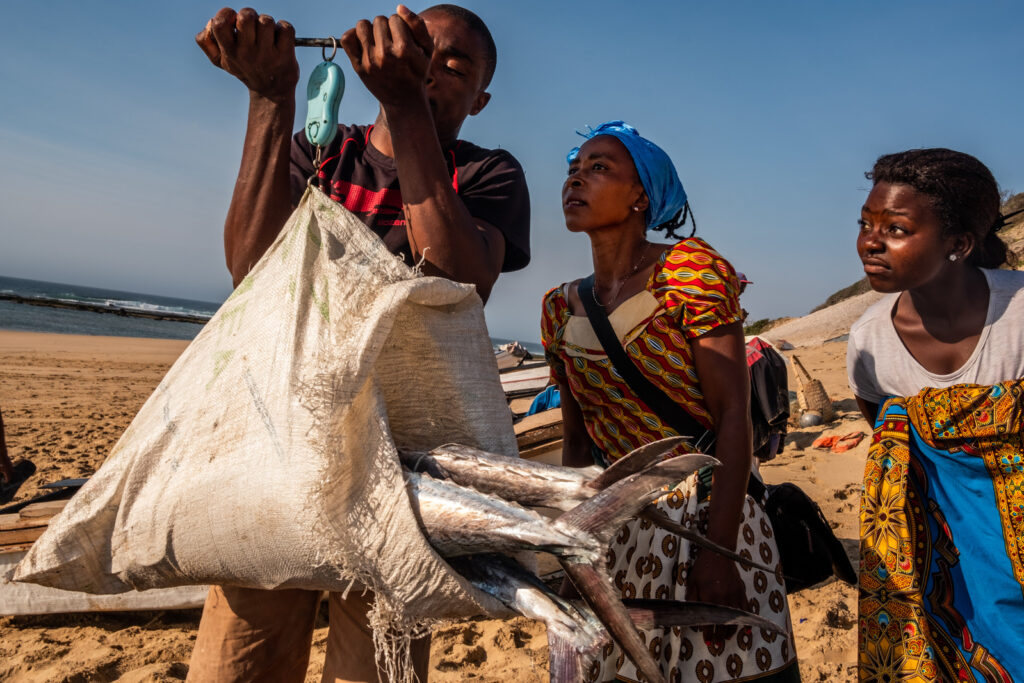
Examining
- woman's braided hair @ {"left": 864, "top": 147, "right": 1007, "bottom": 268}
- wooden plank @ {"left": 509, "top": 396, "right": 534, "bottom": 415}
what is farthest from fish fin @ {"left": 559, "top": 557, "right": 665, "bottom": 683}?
wooden plank @ {"left": 509, "top": 396, "right": 534, "bottom": 415}

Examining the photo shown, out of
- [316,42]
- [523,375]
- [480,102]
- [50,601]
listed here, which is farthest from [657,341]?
[523,375]

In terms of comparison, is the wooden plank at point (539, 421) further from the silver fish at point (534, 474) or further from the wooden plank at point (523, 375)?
the wooden plank at point (523, 375)

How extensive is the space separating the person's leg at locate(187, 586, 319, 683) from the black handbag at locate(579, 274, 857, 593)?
42.5 inches

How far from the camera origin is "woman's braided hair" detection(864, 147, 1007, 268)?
2111mm

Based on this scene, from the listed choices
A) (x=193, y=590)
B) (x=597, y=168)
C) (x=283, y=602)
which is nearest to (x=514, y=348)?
(x=193, y=590)

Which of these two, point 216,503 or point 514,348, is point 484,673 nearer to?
point 216,503

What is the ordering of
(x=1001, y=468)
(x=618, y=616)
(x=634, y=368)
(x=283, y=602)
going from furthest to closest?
(x=1001, y=468)
(x=634, y=368)
(x=283, y=602)
(x=618, y=616)

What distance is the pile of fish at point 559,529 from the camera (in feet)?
2.84

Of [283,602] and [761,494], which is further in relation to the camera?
[761,494]

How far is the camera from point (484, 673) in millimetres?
2740

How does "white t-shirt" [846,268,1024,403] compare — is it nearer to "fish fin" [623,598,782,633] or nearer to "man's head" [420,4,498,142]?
"fish fin" [623,598,782,633]

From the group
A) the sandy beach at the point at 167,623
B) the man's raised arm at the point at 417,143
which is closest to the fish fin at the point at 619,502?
the man's raised arm at the point at 417,143

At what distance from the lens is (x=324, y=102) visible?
3.80 ft

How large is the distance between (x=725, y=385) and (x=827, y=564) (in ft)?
2.17
